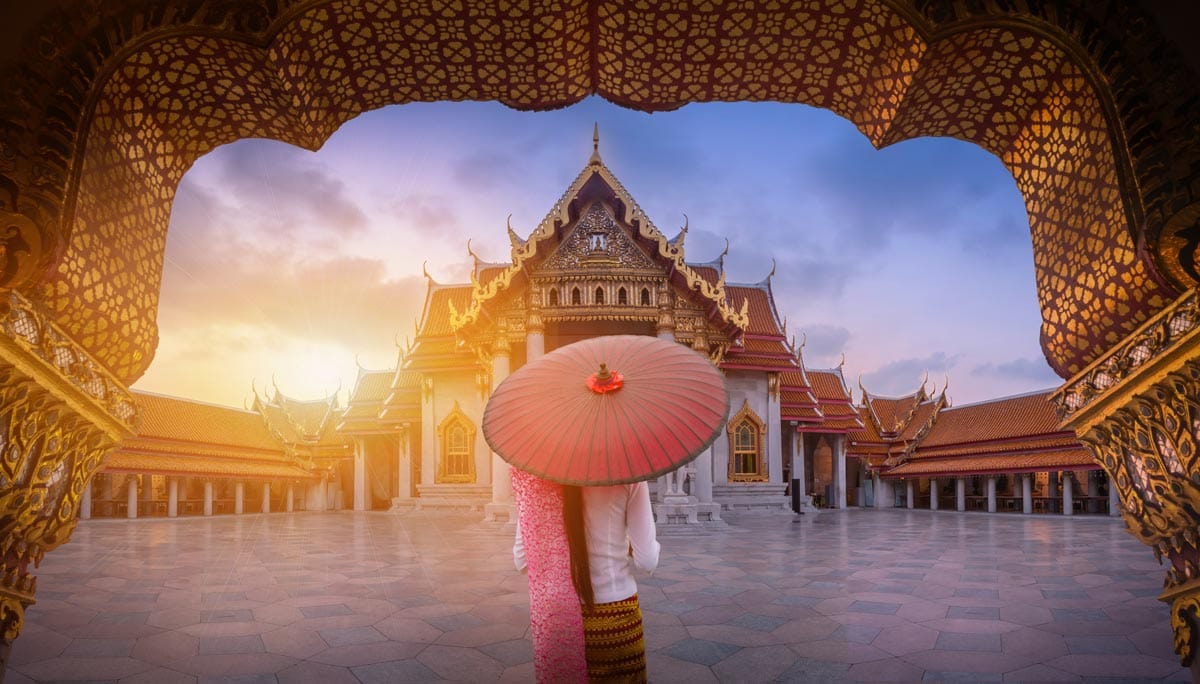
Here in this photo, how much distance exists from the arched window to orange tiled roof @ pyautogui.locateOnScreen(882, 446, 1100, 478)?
9.65 metres

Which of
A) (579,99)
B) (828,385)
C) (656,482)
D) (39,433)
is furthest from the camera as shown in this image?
(828,385)

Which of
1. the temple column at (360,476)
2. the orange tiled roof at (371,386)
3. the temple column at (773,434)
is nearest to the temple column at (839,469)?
the temple column at (773,434)

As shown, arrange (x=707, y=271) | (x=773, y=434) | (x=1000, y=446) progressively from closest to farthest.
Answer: (x=773, y=434), (x=707, y=271), (x=1000, y=446)

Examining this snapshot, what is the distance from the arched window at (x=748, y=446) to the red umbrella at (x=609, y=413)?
67.2 feet

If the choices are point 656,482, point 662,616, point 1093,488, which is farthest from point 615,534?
point 1093,488

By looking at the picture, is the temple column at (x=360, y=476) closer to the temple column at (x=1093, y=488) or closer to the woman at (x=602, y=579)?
the temple column at (x=1093, y=488)

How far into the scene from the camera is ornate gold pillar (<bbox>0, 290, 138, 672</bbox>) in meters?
3.21

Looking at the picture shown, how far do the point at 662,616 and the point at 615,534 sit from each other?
4090 millimetres

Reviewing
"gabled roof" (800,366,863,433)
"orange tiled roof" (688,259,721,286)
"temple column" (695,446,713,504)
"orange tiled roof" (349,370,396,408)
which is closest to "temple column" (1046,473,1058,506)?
"gabled roof" (800,366,863,433)

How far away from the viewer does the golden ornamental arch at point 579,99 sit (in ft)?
11.2

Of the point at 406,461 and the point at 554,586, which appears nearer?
the point at 554,586

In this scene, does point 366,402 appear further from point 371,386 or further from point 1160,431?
point 1160,431

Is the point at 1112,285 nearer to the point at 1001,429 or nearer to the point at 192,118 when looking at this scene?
the point at 192,118

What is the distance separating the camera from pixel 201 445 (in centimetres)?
2761
